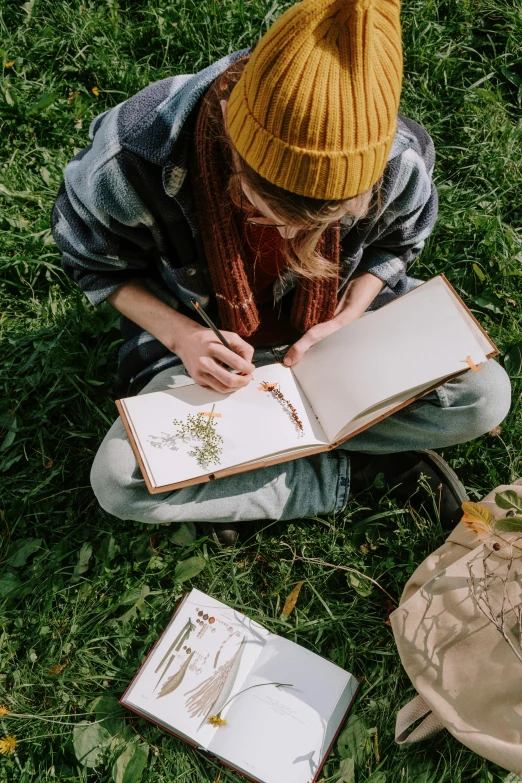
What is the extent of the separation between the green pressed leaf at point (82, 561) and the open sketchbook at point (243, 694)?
0.37 meters

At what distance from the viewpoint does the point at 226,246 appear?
160 centimetres

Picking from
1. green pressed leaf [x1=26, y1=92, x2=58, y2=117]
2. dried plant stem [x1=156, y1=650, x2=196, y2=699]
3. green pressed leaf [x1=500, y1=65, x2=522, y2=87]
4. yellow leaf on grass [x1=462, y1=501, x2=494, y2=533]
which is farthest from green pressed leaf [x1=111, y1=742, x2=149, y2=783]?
green pressed leaf [x1=500, y1=65, x2=522, y2=87]

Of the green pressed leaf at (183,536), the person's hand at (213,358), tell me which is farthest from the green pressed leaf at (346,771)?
the person's hand at (213,358)

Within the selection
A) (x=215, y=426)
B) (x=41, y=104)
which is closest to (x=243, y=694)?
(x=215, y=426)

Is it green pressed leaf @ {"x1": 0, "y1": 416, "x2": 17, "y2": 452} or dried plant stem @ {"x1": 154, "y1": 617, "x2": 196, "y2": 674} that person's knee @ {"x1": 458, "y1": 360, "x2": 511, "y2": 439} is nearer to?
dried plant stem @ {"x1": 154, "y1": 617, "x2": 196, "y2": 674}

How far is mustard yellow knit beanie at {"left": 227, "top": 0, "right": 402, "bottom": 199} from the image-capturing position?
1037mm

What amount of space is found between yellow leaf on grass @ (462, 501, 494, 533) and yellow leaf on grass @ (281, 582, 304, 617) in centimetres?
68

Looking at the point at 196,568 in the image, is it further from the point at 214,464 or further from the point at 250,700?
the point at 214,464

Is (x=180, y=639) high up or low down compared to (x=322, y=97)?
down

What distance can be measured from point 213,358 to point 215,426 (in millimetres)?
187

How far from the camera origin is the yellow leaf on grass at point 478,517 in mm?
1772

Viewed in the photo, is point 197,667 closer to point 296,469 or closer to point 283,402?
point 296,469

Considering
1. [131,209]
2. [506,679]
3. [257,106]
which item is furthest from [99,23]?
[506,679]

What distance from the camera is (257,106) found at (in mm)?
1106
